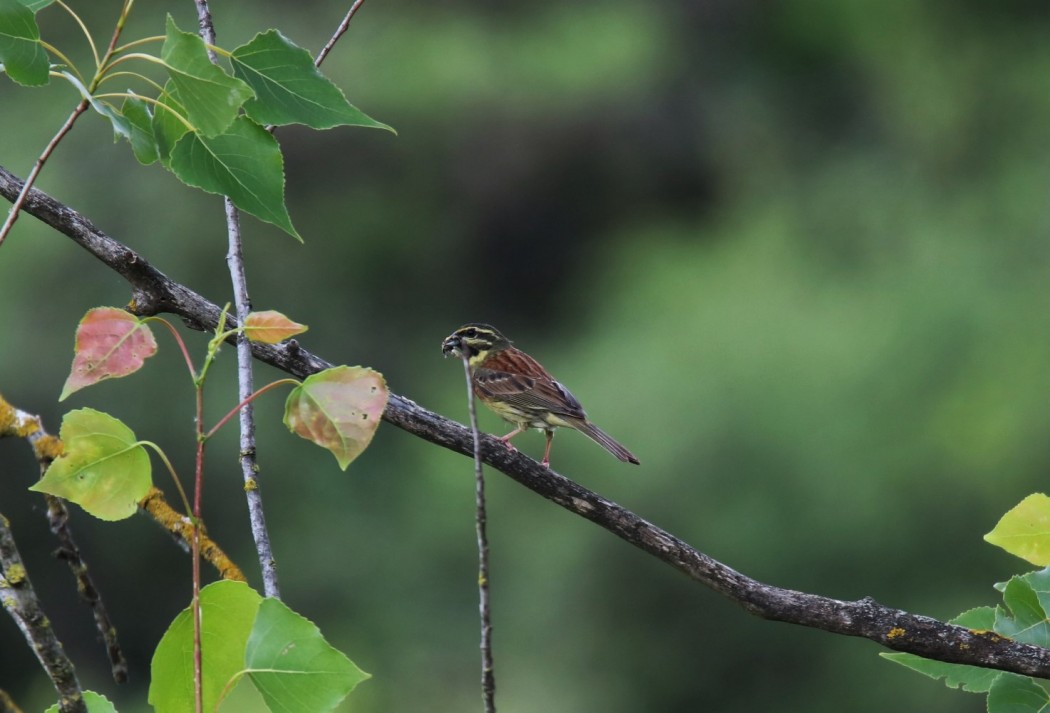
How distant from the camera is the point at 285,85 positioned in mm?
1584

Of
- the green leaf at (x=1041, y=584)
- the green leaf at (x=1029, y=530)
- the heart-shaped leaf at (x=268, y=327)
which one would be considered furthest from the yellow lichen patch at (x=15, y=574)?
the green leaf at (x=1041, y=584)

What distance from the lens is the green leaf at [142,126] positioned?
157 cm

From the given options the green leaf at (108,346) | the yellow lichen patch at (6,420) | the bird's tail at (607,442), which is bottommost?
the yellow lichen patch at (6,420)

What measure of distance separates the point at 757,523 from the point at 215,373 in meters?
6.34

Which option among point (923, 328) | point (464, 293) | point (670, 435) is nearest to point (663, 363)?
point (670, 435)

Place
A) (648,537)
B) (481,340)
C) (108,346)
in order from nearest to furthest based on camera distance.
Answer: (108,346), (648,537), (481,340)

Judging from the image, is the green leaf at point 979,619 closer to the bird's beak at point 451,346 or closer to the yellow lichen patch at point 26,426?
the yellow lichen patch at point 26,426

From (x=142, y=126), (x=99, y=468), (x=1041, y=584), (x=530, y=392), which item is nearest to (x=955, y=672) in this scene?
(x=1041, y=584)

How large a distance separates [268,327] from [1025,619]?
116 centimetres

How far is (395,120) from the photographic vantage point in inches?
824

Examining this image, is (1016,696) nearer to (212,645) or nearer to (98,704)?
(212,645)

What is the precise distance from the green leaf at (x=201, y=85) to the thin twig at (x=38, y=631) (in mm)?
507

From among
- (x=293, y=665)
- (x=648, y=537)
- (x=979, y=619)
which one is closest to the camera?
(x=293, y=665)

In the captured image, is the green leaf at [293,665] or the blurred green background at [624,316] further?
the blurred green background at [624,316]
